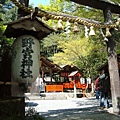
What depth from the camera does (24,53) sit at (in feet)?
16.4

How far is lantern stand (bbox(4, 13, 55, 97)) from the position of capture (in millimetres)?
4930

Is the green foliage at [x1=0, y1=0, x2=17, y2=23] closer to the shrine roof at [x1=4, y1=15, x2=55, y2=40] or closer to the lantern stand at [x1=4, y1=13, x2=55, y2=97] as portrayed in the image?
the shrine roof at [x1=4, y1=15, x2=55, y2=40]

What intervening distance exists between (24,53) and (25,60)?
0.63 feet

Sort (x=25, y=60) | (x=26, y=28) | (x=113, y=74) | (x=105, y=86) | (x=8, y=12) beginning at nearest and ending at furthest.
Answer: (x=25, y=60) < (x=26, y=28) < (x=113, y=74) < (x=105, y=86) < (x=8, y=12)

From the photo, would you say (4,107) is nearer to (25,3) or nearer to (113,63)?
(25,3)

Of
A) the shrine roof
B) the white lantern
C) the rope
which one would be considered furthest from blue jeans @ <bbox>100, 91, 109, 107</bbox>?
the white lantern

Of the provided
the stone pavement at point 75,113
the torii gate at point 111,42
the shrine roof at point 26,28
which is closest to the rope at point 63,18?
the torii gate at point 111,42

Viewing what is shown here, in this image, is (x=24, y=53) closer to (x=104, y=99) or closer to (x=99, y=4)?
(x=99, y=4)

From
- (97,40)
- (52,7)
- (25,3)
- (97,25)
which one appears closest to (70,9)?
(52,7)

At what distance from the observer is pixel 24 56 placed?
4.98 metres

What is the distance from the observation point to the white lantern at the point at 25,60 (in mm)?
4906

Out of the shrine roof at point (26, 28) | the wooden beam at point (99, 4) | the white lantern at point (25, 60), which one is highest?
the wooden beam at point (99, 4)

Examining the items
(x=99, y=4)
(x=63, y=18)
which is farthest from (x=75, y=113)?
(x=99, y=4)

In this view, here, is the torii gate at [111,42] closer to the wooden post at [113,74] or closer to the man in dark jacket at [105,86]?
the wooden post at [113,74]
